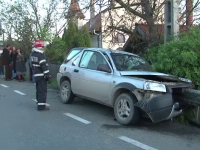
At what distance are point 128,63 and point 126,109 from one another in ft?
4.73

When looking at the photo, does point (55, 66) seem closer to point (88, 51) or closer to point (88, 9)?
point (88, 9)

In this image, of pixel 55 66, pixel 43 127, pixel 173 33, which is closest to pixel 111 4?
pixel 173 33

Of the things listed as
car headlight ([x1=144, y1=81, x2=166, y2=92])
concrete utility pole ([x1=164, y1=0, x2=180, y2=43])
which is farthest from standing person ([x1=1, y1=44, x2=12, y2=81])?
car headlight ([x1=144, y1=81, x2=166, y2=92])

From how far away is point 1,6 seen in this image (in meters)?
19.0

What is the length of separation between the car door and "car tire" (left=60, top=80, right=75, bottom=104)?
0.42 m

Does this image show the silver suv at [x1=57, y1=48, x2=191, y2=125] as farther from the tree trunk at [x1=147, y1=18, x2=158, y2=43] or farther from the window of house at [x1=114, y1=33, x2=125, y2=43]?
the window of house at [x1=114, y1=33, x2=125, y2=43]

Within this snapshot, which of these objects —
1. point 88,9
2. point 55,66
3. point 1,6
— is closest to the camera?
point 88,9

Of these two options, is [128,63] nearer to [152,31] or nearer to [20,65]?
[152,31]

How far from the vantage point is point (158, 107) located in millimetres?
5848

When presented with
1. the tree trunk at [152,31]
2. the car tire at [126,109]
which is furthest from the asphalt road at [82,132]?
the tree trunk at [152,31]

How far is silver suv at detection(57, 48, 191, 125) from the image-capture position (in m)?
5.96

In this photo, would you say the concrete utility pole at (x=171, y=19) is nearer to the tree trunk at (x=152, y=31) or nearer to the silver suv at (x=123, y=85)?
the silver suv at (x=123, y=85)

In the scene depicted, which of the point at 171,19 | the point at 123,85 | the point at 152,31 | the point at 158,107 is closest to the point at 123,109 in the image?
the point at 123,85

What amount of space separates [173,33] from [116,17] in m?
3.57
